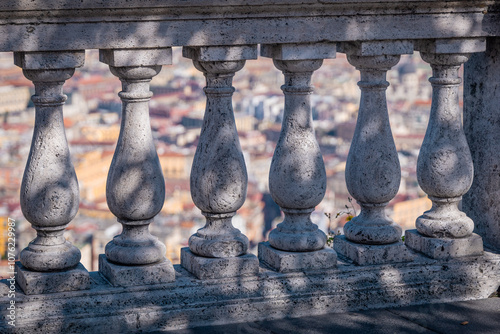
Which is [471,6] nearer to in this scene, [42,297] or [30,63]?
[30,63]

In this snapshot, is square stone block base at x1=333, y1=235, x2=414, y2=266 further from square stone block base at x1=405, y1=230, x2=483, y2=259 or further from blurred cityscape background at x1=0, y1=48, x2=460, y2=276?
blurred cityscape background at x1=0, y1=48, x2=460, y2=276

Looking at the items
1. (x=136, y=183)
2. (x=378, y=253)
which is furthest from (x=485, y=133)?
(x=136, y=183)

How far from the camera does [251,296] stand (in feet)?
8.55

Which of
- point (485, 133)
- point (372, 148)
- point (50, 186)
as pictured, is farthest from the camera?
point (485, 133)

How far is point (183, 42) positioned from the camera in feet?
7.97

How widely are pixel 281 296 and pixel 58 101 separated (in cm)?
99

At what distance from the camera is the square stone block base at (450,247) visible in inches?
113

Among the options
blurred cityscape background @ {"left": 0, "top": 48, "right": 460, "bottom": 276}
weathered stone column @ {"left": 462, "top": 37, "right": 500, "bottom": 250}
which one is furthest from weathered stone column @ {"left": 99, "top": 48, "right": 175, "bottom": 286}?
blurred cityscape background @ {"left": 0, "top": 48, "right": 460, "bottom": 276}

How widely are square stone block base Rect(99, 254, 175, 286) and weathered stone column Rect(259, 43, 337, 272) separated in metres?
0.41

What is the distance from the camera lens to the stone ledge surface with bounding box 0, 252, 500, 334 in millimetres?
2402

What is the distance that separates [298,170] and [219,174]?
0.29 meters

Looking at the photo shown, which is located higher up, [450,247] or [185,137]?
[450,247]

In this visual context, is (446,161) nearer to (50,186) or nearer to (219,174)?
(219,174)

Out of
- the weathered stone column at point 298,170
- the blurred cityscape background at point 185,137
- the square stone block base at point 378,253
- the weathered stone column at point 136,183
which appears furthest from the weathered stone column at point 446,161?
the blurred cityscape background at point 185,137
